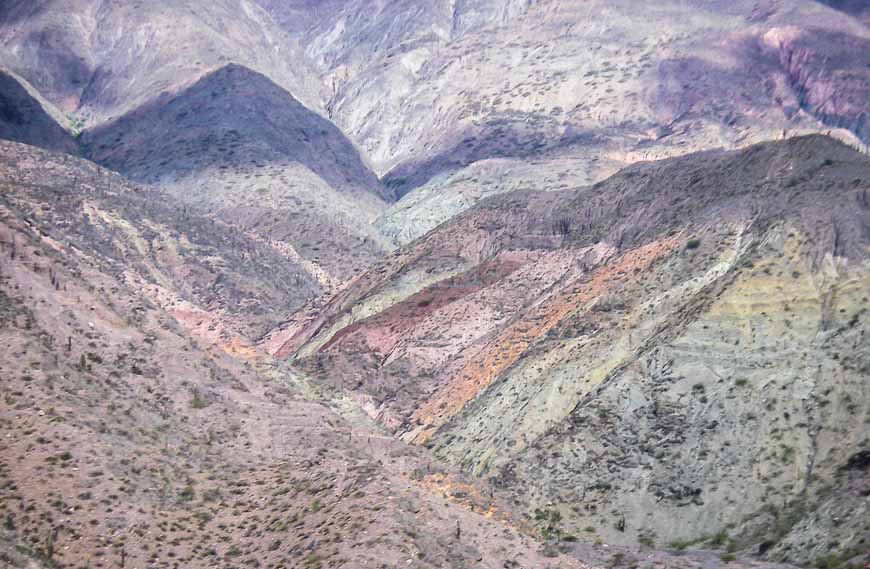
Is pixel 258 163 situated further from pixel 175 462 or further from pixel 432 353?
pixel 175 462

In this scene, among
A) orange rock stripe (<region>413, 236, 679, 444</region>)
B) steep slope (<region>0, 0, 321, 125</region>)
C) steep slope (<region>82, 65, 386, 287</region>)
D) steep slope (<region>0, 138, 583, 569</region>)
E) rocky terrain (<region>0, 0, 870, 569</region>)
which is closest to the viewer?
steep slope (<region>0, 138, 583, 569</region>)

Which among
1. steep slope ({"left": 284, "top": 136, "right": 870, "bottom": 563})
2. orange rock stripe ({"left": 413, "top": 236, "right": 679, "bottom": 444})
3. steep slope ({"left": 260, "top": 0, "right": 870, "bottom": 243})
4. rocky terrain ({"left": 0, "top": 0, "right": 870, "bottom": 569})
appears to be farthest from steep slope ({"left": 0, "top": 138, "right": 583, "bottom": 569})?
steep slope ({"left": 260, "top": 0, "right": 870, "bottom": 243})

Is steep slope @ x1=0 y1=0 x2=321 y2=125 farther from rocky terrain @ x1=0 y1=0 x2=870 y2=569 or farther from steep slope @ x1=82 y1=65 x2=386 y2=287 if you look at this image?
rocky terrain @ x1=0 y1=0 x2=870 y2=569

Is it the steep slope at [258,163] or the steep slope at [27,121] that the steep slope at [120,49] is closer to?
the steep slope at [258,163]

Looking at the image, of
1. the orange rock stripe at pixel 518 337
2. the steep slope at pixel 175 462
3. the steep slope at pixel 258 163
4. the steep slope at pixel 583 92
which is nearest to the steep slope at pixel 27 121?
the steep slope at pixel 258 163

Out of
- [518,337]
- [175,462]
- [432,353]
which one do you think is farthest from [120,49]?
[175,462]

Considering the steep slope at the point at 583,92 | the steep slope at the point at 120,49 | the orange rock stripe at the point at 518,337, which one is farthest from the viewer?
the steep slope at the point at 120,49

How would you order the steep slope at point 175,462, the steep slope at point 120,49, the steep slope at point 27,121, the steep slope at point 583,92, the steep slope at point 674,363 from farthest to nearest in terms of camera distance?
1. the steep slope at point 120,49
2. the steep slope at point 583,92
3. the steep slope at point 27,121
4. the steep slope at point 674,363
5. the steep slope at point 175,462
